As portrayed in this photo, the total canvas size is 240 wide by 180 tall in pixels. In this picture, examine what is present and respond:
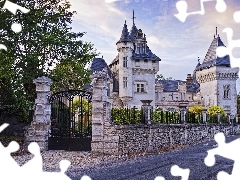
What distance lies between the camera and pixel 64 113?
1261 cm

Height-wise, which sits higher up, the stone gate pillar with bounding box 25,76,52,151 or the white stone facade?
the white stone facade

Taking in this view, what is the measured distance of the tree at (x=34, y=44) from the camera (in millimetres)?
13578

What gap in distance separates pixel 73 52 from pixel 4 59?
137 inches

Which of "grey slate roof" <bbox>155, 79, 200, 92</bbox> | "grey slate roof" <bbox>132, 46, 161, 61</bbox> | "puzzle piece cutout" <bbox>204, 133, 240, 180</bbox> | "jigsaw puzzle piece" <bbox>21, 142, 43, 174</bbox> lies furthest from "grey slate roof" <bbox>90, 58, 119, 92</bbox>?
"jigsaw puzzle piece" <bbox>21, 142, 43, 174</bbox>

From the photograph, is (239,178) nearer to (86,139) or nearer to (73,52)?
(86,139)

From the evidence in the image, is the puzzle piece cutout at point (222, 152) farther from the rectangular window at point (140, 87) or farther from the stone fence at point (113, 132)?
the rectangular window at point (140, 87)

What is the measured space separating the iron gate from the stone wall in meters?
1.15

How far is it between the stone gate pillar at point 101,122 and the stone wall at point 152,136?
8.9 inches

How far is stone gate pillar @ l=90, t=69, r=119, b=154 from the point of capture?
11.1m

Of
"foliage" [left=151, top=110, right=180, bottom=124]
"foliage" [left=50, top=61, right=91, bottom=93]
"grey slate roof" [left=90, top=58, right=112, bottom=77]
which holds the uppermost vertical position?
"grey slate roof" [left=90, top=58, right=112, bottom=77]

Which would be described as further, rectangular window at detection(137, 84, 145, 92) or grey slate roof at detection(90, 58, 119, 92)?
grey slate roof at detection(90, 58, 119, 92)

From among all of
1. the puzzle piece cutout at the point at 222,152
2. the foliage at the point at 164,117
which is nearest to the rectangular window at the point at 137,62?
the foliage at the point at 164,117

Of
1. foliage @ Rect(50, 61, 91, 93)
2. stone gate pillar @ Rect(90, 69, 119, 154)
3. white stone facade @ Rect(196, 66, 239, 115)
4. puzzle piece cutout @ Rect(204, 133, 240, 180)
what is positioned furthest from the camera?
white stone facade @ Rect(196, 66, 239, 115)

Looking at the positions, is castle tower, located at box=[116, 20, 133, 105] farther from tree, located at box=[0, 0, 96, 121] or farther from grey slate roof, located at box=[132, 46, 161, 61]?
tree, located at box=[0, 0, 96, 121]
